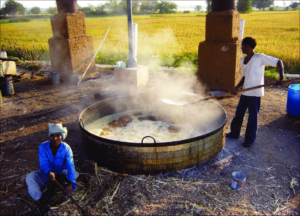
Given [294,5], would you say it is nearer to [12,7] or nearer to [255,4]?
[255,4]

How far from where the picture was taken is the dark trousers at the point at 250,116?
14.2 feet

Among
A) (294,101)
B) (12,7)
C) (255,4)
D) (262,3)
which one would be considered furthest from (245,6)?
(294,101)

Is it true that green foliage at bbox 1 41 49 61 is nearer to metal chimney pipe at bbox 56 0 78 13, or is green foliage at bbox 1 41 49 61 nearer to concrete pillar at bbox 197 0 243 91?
metal chimney pipe at bbox 56 0 78 13

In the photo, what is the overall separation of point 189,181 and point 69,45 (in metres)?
7.52

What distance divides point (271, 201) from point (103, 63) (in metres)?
11.2

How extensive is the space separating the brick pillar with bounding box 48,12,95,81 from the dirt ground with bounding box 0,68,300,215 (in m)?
4.08

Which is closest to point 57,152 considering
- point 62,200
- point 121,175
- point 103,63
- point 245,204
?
point 62,200

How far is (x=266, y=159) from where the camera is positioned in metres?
4.15

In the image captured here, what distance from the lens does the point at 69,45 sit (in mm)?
9125

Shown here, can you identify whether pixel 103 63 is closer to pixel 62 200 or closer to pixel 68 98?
pixel 68 98

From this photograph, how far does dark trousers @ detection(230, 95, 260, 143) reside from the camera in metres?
4.32

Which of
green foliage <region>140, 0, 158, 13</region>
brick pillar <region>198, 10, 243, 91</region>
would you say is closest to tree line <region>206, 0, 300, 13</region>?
green foliage <region>140, 0, 158, 13</region>

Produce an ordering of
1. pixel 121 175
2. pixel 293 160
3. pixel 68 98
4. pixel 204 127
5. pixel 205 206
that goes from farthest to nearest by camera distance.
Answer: pixel 68 98 → pixel 204 127 → pixel 293 160 → pixel 121 175 → pixel 205 206

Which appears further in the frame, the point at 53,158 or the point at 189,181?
the point at 189,181
